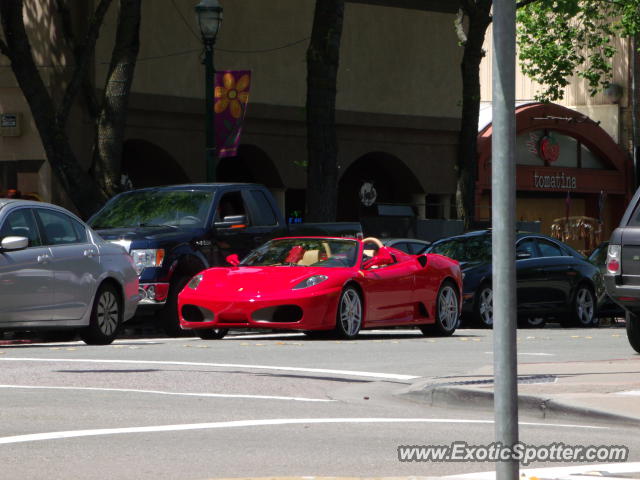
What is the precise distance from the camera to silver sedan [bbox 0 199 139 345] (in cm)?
1563

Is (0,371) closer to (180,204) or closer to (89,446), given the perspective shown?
(89,446)

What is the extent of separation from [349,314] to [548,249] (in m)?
8.29

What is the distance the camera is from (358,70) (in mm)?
38375

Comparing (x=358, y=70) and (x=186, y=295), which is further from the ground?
(x=358, y=70)

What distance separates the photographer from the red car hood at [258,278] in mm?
17812

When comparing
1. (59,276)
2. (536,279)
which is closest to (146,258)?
(59,276)

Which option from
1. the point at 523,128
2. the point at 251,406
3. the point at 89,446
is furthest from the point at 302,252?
the point at 523,128

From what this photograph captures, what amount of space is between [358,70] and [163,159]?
6443 mm

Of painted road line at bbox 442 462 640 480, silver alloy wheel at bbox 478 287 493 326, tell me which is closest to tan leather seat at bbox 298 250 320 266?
silver alloy wheel at bbox 478 287 493 326

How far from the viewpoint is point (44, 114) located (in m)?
24.7

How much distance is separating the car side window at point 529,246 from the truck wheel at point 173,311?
7195mm

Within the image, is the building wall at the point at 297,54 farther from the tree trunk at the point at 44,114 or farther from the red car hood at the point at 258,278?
the red car hood at the point at 258,278

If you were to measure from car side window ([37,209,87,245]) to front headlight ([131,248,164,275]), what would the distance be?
263cm

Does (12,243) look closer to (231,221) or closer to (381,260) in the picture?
Result: (231,221)
